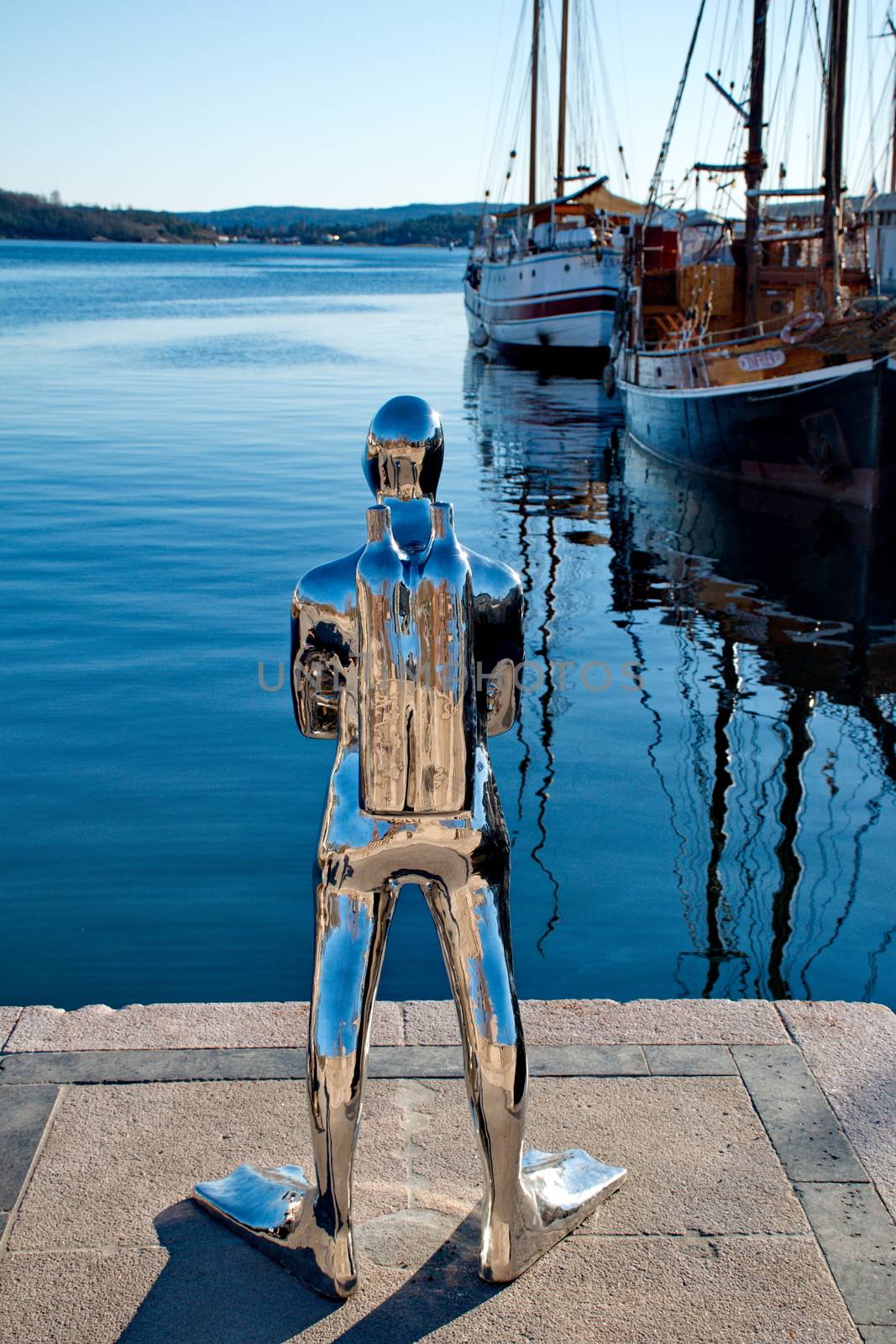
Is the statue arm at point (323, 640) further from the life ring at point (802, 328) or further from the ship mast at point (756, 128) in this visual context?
the ship mast at point (756, 128)

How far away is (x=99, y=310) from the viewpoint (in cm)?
6431

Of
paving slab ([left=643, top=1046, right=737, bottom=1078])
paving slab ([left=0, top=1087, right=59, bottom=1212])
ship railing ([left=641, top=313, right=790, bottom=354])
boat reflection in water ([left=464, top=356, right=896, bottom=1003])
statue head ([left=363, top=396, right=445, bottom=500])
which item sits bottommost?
boat reflection in water ([left=464, top=356, right=896, bottom=1003])

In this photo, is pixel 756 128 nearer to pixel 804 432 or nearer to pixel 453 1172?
pixel 804 432

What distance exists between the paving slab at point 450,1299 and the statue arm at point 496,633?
4.24ft

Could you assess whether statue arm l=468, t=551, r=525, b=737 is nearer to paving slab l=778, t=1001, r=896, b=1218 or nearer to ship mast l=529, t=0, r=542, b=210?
paving slab l=778, t=1001, r=896, b=1218

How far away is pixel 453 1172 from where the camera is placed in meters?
3.44

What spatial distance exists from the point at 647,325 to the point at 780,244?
3.21m

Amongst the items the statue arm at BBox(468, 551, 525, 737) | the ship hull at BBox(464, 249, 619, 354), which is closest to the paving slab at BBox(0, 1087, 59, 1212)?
the statue arm at BBox(468, 551, 525, 737)

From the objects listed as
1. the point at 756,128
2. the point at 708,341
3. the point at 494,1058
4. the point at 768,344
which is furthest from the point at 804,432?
the point at 494,1058

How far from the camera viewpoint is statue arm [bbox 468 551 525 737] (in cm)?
Result: 301

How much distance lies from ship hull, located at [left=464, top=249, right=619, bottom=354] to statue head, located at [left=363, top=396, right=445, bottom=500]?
135 feet

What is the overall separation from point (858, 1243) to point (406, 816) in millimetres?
1485

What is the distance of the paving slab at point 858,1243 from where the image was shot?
117 inches

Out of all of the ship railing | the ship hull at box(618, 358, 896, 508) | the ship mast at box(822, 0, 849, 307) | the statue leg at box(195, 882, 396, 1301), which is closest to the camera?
the statue leg at box(195, 882, 396, 1301)
